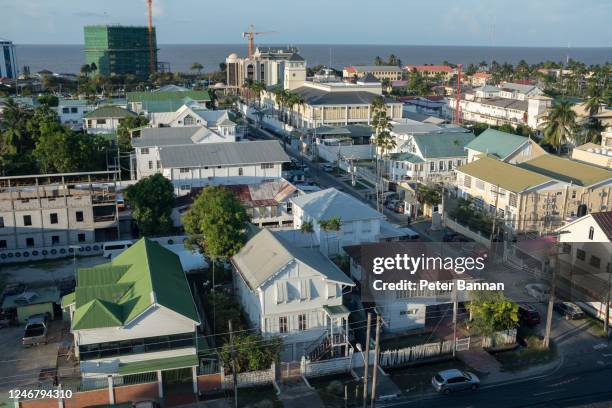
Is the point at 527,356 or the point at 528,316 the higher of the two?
the point at 528,316

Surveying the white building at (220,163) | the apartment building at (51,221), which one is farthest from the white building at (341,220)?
the apartment building at (51,221)

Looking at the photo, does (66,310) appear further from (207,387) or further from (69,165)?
(69,165)

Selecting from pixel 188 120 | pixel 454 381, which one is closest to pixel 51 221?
pixel 454 381

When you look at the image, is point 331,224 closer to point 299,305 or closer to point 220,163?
point 299,305

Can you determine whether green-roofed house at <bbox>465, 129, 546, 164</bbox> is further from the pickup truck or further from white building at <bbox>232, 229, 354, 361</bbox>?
the pickup truck

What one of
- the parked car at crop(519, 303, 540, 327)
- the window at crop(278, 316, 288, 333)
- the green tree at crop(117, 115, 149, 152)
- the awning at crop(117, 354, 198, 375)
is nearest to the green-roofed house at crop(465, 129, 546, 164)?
the parked car at crop(519, 303, 540, 327)

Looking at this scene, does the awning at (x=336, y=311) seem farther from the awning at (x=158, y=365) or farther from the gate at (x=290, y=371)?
the awning at (x=158, y=365)
